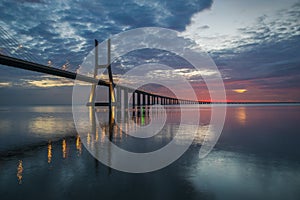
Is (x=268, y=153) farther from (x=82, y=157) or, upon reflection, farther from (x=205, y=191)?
(x=82, y=157)

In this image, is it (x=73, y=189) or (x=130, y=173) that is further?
(x=130, y=173)

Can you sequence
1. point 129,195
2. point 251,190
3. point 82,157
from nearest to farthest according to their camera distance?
1. point 129,195
2. point 251,190
3. point 82,157

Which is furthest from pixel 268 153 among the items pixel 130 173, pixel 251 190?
pixel 130 173

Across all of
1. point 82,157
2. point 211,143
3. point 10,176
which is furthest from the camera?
point 211,143

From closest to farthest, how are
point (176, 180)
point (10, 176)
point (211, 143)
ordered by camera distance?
point (176, 180), point (10, 176), point (211, 143)

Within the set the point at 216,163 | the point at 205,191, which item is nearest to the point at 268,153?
the point at 216,163

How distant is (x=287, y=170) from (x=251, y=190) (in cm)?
235

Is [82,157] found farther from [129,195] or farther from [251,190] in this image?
[251,190]

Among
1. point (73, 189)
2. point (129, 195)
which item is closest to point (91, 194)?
point (73, 189)

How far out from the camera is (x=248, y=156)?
7.71 meters

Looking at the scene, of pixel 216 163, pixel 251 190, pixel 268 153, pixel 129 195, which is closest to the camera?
pixel 129 195

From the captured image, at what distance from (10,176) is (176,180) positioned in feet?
15.1

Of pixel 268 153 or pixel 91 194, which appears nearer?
pixel 91 194

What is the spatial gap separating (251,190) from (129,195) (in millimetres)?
2841
